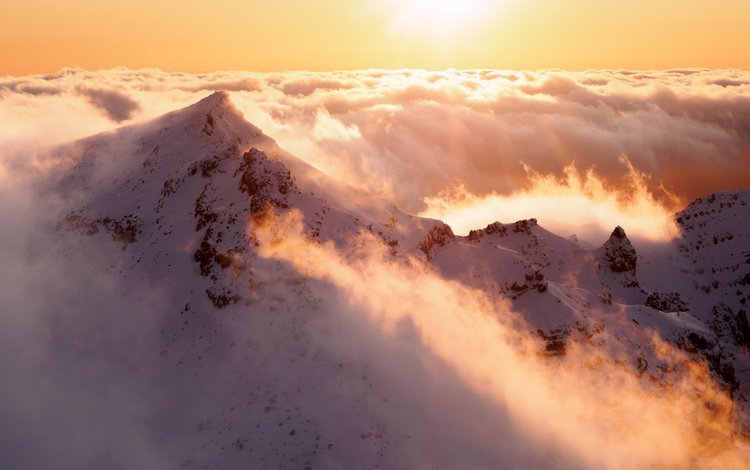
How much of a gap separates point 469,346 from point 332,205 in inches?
1049

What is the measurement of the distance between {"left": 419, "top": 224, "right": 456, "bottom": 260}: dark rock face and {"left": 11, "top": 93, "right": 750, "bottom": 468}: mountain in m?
0.25

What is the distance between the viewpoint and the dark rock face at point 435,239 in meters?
82.2

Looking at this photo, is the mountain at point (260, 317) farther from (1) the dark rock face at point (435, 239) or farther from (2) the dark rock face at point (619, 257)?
(2) the dark rock face at point (619, 257)

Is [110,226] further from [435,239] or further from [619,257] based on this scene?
[619,257]

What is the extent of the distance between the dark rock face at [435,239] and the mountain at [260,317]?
10.0 inches

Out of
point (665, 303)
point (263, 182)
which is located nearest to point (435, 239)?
point (263, 182)

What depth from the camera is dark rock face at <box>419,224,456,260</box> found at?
8225cm

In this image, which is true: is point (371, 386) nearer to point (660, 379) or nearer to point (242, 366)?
point (242, 366)

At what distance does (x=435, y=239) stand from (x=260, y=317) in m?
31.5

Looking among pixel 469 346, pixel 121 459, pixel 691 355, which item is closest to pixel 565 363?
pixel 469 346

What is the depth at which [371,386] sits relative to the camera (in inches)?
2320

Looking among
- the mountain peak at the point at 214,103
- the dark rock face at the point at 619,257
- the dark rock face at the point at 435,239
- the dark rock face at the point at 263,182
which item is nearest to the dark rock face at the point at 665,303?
the dark rock face at the point at 619,257

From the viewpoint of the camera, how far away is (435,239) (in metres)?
84.9

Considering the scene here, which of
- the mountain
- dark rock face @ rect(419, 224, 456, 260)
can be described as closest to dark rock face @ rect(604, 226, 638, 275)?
the mountain
